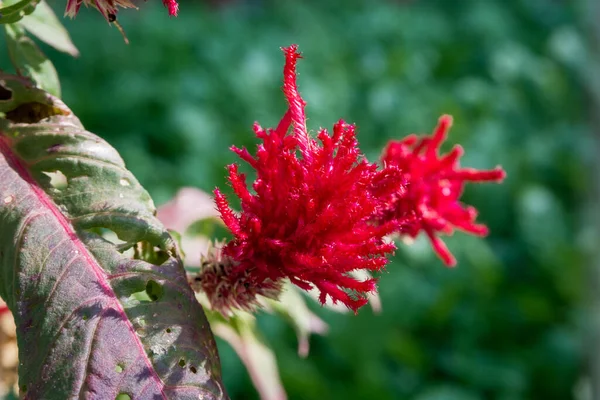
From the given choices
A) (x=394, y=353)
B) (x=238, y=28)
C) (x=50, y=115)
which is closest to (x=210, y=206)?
(x=50, y=115)

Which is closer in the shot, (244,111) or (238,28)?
(244,111)

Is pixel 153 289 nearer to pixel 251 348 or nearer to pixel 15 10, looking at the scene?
pixel 15 10

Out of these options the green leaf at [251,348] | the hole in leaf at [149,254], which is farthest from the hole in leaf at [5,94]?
the green leaf at [251,348]

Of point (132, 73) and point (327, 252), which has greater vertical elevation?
point (132, 73)

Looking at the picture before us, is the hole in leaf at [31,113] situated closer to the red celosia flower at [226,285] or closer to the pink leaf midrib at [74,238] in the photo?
the pink leaf midrib at [74,238]

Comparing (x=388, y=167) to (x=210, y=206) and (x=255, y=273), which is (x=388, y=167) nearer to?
(x=255, y=273)

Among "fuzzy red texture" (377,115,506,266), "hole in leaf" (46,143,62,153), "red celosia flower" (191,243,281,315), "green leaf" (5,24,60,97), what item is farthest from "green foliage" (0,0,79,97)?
"fuzzy red texture" (377,115,506,266)
